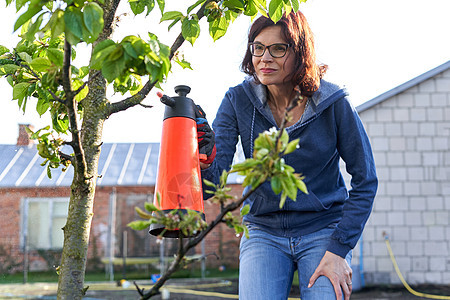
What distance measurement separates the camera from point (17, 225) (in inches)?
585

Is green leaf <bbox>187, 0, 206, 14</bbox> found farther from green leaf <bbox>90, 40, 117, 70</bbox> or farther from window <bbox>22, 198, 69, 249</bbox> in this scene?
window <bbox>22, 198, 69, 249</bbox>

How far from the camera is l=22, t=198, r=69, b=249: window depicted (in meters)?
15.1

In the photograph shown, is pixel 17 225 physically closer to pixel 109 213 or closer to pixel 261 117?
pixel 109 213

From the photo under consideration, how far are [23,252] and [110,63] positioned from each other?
14.9 m

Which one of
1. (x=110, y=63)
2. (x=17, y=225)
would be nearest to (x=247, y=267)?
(x=110, y=63)

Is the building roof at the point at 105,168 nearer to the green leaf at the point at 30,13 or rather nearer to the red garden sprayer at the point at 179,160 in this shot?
the red garden sprayer at the point at 179,160

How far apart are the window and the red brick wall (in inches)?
11.4

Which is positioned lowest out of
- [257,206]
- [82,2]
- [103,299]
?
[103,299]

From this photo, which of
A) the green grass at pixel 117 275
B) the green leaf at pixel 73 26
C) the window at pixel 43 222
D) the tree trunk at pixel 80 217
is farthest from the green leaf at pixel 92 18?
Answer: the window at pixel 43 222

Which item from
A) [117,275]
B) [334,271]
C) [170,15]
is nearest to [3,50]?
[170,15]

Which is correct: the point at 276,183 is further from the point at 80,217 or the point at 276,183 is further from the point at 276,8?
the point at 80,217

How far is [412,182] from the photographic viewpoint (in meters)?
9.93

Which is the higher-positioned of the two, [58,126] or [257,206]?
[58,126]

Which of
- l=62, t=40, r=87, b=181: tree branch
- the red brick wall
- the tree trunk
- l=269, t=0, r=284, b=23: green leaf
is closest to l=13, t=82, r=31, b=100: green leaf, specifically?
the tree trunk
